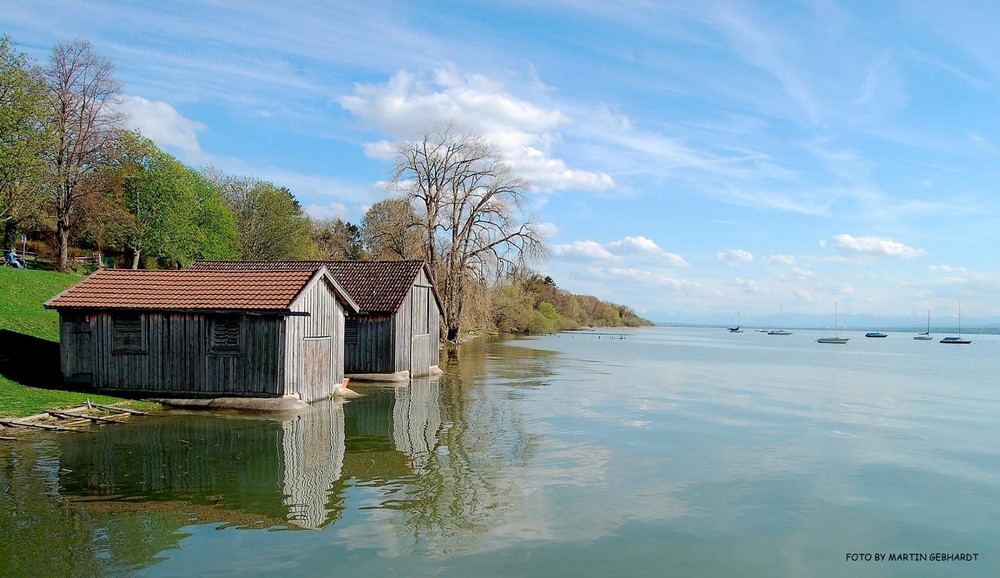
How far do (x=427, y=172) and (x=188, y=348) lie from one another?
32600mm

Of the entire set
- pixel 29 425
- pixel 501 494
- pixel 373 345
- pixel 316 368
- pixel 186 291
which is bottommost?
pixel 501 494

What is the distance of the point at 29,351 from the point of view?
23844 millimetres

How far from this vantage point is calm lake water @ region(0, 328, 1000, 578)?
31.7 ft

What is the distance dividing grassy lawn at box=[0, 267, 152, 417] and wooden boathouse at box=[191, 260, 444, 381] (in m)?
6.17

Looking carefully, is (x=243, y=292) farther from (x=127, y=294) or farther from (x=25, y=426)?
(x=25, y=426)

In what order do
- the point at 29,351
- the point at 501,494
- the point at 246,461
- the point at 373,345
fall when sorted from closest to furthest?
the point at 501,494 → the point at 246,461 → the point at 29,351 → the point at 373,345

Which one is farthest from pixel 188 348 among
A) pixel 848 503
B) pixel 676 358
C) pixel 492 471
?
pixel 676 358

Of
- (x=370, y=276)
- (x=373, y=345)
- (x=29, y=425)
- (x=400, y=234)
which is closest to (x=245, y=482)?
(x=29, y=425)

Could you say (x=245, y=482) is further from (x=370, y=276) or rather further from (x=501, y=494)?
(x=370, y=276)

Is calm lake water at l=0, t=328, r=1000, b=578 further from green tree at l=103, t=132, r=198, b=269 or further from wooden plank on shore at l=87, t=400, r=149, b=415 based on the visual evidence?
green tree at l=103, t=132, r=198, b=269

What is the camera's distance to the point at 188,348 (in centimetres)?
2072

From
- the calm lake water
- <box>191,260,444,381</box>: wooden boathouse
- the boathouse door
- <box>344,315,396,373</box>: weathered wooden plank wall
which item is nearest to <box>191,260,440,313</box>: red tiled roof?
<box>191,260,444,381</box>: wooden boathouse

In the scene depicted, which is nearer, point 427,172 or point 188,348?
point 188,348

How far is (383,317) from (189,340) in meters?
9.25
